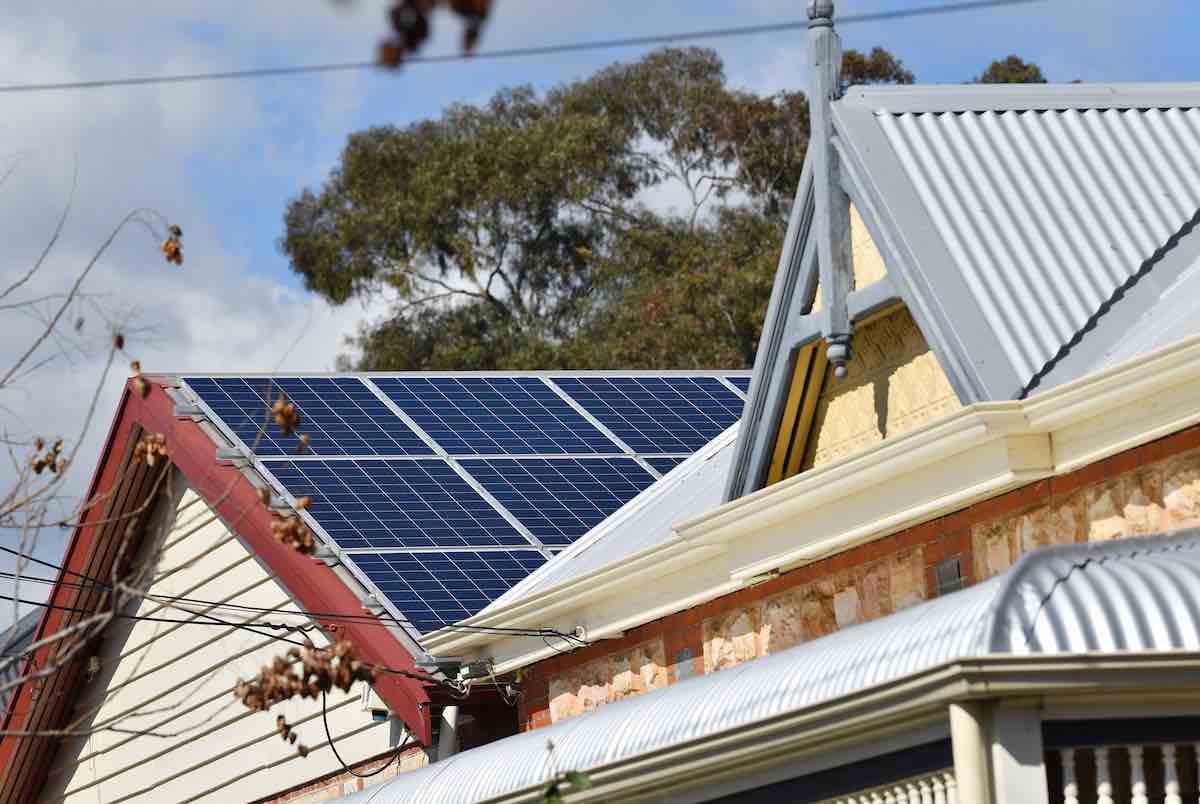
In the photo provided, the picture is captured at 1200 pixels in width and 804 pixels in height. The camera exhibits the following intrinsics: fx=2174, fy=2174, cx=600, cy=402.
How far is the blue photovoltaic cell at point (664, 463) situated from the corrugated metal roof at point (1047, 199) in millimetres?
6949

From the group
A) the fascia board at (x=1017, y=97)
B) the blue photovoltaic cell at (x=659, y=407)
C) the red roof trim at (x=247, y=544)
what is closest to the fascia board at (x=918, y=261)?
the fascia board at (x=1017, y=97)

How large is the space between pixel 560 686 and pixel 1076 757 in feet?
A: 26.6

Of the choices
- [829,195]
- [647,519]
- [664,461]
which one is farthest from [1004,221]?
[664,461]

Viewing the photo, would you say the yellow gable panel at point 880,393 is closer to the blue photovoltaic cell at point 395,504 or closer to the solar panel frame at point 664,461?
the blue photovoltaic cell at point 395,504

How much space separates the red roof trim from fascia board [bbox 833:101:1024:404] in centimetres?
457

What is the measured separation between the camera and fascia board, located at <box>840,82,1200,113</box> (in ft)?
42.3

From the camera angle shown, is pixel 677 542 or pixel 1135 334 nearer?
pixel 1135 334

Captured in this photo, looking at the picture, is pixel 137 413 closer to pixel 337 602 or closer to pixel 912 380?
pixel 337 602

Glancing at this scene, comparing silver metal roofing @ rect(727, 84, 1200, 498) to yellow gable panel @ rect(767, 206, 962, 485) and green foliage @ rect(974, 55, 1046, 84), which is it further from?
green foliage @ rect(974, 55, 1046, 84)

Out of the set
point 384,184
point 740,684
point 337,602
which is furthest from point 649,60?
point 740,684

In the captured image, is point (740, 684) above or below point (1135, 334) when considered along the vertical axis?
below

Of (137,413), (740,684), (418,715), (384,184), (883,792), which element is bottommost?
(883,792)

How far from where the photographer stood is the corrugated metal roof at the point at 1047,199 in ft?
38.3

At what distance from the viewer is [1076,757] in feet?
26.2
